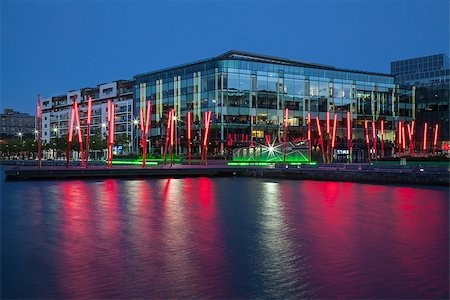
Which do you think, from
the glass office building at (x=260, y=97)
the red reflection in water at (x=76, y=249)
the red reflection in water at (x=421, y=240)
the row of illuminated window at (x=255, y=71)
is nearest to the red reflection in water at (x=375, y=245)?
the red reflection in water at (x=421, y=240)

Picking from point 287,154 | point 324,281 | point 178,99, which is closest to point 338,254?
point 324,281

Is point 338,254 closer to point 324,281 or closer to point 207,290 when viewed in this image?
point 324,281

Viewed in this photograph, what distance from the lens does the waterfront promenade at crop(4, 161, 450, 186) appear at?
4059 centimetres

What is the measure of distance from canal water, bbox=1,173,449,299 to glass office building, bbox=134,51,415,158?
6512cm

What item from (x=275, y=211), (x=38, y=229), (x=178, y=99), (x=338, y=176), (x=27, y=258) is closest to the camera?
(x=27, y=258)

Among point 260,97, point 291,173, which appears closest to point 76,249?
point 291,173

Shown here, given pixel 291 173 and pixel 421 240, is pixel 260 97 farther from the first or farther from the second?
pixel 421 240

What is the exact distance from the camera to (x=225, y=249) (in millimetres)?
14992

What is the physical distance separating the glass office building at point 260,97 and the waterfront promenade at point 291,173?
3376 centimetres

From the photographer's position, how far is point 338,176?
154ft

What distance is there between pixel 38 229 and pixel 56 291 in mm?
9246

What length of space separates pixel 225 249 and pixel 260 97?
8153 cm

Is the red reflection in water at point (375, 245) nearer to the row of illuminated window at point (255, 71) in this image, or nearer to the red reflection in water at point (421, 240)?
the red reflection in water at point (421, 240)

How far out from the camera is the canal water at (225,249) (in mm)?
10773
